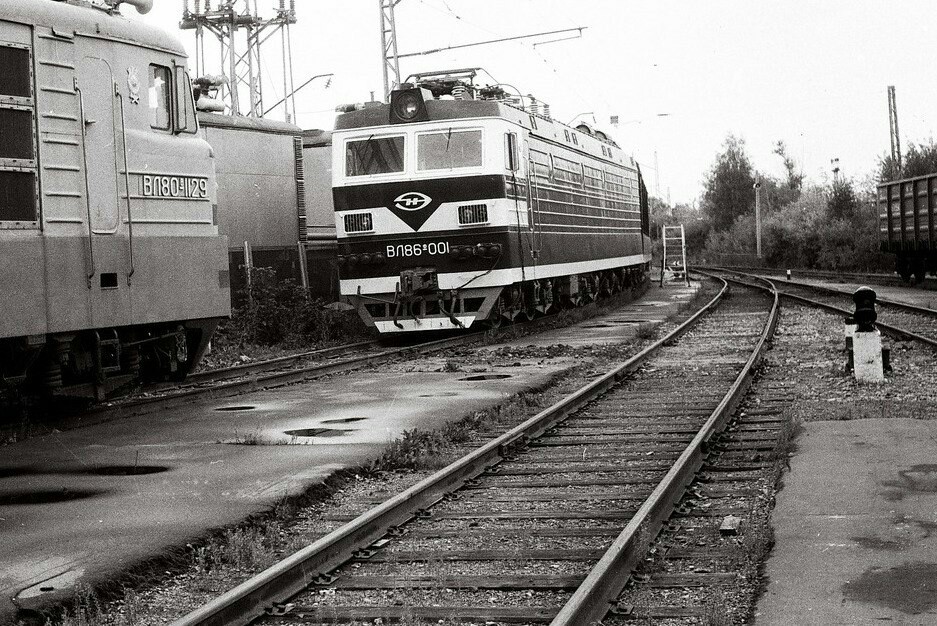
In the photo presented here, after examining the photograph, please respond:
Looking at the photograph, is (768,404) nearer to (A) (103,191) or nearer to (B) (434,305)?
(A) (103,191)

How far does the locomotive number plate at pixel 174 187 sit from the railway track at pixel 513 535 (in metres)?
4.08

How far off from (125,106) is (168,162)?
71 centimetres

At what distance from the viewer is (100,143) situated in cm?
1042

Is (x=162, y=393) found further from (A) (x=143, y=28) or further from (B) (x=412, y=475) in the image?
(B) (x=412, y=475)

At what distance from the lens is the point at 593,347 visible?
1775 cm

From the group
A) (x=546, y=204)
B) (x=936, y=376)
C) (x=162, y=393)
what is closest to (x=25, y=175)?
(x=162, y=393)

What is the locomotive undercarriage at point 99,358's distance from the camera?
9.88m

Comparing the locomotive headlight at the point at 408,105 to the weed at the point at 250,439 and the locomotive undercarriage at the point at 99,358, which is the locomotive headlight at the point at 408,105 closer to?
the locomotive undercarriage at the point at 99,358

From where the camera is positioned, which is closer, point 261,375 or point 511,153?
point 261,375

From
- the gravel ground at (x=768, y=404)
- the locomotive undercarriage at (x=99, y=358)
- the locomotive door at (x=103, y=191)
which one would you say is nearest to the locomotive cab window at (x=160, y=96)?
the locomotive door at (x=103, y=191)

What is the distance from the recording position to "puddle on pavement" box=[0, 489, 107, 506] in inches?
289

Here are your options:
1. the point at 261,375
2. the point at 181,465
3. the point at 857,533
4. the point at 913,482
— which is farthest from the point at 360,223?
the point at 857,533

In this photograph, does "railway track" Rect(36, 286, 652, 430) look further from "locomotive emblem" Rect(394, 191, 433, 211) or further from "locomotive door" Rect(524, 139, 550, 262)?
"locomotive emblem" Rect(394, 191, 433, 211)

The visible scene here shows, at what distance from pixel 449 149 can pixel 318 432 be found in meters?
9.17
